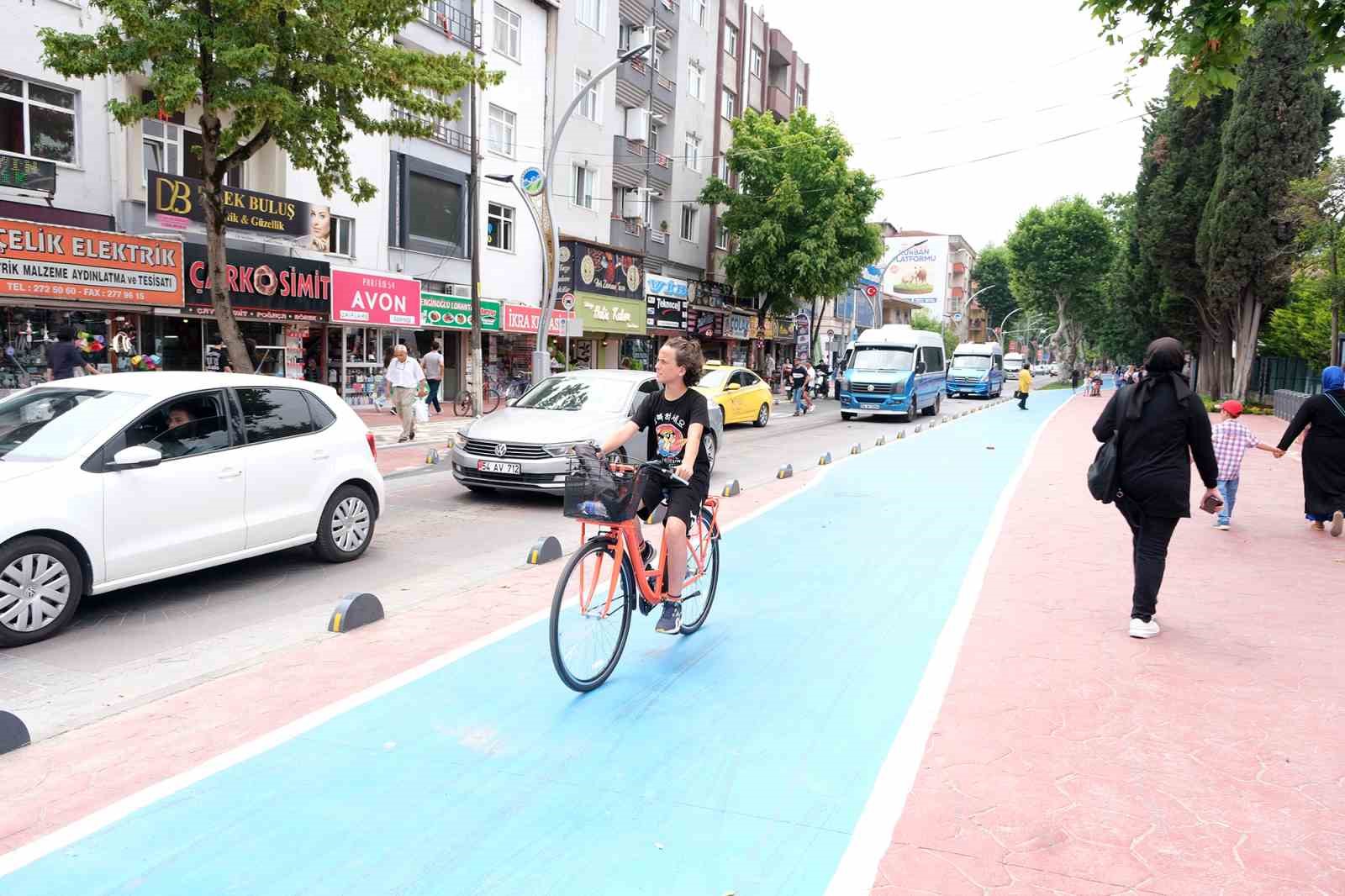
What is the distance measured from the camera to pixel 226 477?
6652mm

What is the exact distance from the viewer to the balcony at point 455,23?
80.6 feet

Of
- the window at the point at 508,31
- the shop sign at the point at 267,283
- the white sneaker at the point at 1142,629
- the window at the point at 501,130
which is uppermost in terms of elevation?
the window at the point at 508,31

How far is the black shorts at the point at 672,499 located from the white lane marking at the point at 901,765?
152 cm

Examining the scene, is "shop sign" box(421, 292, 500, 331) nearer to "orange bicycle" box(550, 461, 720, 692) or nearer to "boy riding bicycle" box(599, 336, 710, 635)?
"boy riding bicycle" box(599, 336, 710, 635)

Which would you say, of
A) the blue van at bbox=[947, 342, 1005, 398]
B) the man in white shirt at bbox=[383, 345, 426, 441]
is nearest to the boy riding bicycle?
the man in white shirt at bbox=[383, 345, 426, 441]

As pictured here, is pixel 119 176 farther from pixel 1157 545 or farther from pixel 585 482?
pixel 1157 545

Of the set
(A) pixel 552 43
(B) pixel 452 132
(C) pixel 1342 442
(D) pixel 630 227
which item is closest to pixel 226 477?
(C) pixel 1342 442

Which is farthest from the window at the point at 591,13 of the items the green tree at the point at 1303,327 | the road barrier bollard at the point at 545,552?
the road barrier bollard at the point at 545,552

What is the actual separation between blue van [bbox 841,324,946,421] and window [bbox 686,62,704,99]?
52.6 ft

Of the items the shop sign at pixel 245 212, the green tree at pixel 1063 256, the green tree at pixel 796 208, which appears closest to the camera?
the shop sign at pixel 245 212

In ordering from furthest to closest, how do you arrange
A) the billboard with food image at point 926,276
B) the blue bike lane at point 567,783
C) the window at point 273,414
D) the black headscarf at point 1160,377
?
the billboard with food image at point 926,276 < the window at point 273,414 < the black headscarf at point 1160,377 < the blue bike lane at point 567,783

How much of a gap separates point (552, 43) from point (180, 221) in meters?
15.2

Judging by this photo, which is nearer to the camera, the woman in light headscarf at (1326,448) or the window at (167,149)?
the woman in light headscarf at (1326,448)

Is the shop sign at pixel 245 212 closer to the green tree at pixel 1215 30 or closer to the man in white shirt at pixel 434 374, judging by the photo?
the man in white shirt at pixel 434 374
